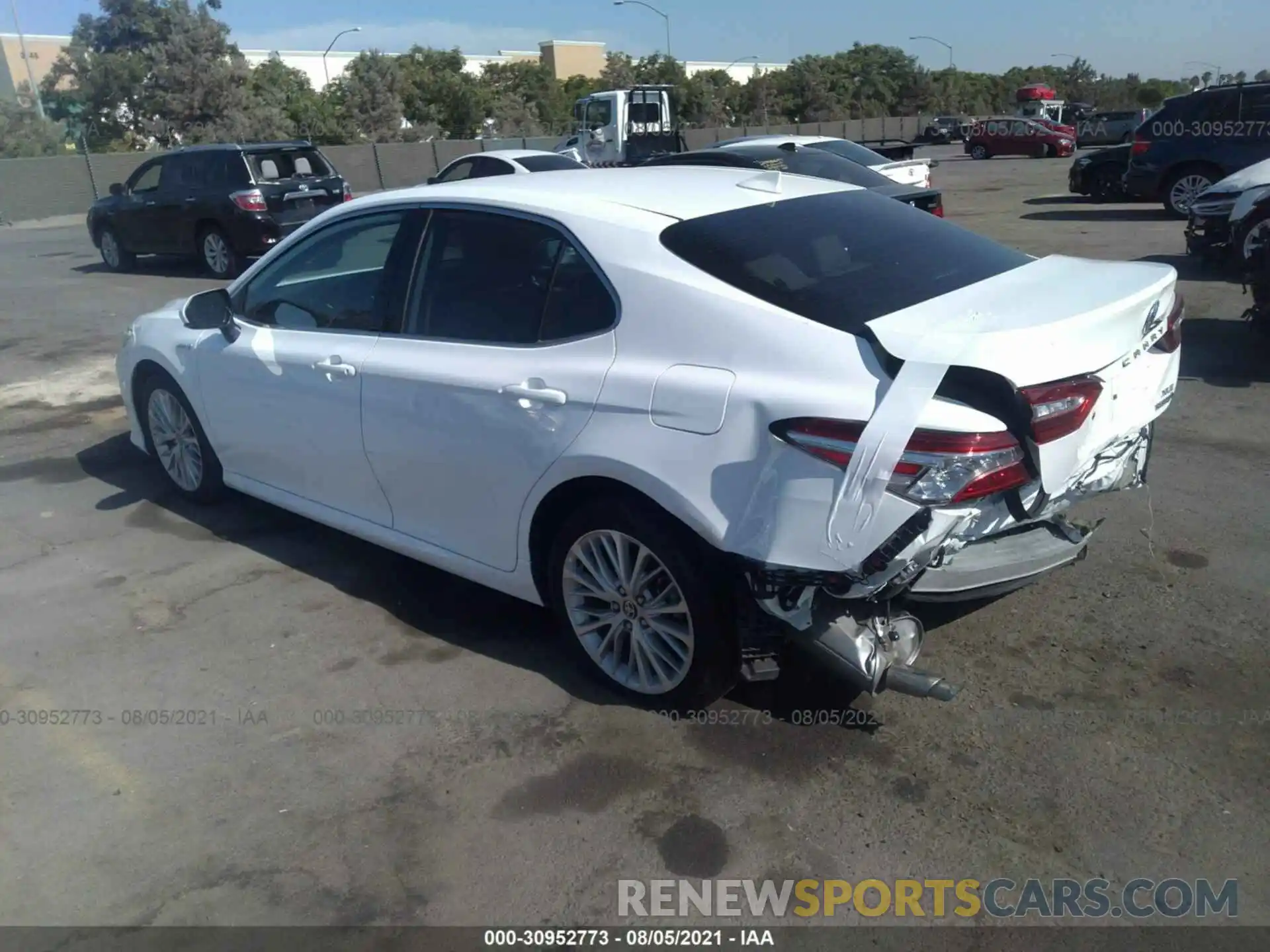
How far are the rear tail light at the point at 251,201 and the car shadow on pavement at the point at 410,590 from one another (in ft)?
28.3

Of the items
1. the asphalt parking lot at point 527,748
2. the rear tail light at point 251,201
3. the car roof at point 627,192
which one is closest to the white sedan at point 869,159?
the rear tail light at point 251,201

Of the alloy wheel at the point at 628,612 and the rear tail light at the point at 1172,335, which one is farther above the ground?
the rear tail light at the point at 1172,335

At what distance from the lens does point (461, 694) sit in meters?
3.91

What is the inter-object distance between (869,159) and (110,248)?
38.6 feet

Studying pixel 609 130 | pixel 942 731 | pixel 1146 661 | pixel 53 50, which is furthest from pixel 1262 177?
pixel 53 50

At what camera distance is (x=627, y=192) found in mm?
3965

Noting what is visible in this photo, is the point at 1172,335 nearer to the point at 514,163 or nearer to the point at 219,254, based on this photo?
the point at 219,254

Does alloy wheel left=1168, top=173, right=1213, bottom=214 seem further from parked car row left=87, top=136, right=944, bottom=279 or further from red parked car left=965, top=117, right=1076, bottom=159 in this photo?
red parked car left=965, top=117, right=1076, bottom=159

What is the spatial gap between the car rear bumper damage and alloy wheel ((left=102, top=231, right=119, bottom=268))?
53.3 feet

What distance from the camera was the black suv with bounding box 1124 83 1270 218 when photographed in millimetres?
15117

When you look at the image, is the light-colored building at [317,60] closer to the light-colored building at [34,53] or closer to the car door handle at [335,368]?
the light-colored building at [34,53]

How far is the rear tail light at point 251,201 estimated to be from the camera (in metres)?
14.4

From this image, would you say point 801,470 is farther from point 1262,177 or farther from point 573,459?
point 1262,177

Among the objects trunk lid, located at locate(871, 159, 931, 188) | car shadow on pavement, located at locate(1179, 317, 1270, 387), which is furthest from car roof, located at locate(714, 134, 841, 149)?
car shadow on pavement, located at locate(1179, 317, 1270, 387)
